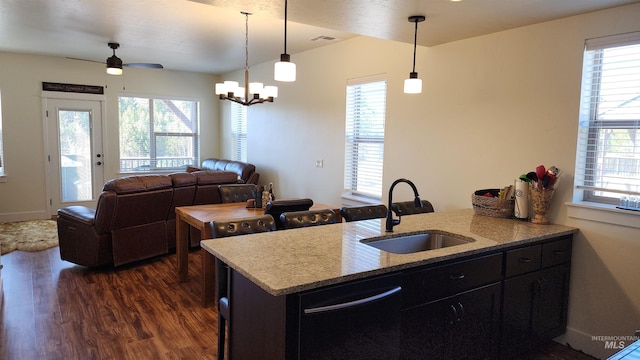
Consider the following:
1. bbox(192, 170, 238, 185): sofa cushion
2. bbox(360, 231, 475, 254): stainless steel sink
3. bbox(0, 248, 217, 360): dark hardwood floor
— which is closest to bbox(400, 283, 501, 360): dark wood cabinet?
bbox(360, 231, 475, 254): stainless steel sink

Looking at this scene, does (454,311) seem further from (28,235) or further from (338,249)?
(28,235)

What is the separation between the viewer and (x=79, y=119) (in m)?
7.46

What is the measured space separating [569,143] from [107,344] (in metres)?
3.65

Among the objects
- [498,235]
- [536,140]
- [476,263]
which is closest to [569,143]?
[536,140]

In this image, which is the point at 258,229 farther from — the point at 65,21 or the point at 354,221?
the point at 65,21

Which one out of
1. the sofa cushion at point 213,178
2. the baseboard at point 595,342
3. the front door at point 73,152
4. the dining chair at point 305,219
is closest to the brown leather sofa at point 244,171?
the sofa cushion at point 213,178

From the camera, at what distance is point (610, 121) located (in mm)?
2902

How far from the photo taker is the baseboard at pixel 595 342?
2.85m

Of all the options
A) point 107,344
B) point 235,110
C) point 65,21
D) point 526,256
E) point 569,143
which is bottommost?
point 107,344

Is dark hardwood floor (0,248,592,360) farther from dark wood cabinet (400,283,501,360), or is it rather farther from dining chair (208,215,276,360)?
dark wood cabinet (400,283,501,360)

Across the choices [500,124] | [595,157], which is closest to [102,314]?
[500,124]

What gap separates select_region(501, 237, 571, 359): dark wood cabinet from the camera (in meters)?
2.61

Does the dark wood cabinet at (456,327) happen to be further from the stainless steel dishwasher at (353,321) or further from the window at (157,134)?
the window at (157,134)

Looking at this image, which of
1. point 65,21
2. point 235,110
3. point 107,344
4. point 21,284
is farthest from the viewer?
point 235,110
